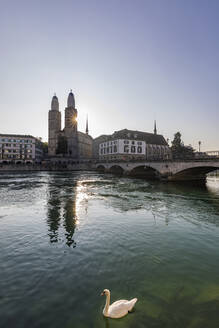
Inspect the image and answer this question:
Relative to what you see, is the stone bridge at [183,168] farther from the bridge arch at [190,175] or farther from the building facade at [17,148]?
the building facade at [17,148]

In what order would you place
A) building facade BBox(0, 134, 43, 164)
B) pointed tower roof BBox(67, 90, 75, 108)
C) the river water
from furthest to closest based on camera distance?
1. pointed tower roof BBox(67, 90, 75, 108)
2. building facade BBox(0, 134, 43, 164)
3. the river water

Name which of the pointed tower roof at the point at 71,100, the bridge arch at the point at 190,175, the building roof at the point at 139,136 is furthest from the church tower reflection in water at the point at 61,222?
the pointed tower roof at the point at 71,100

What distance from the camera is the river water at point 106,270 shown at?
13.6 ft

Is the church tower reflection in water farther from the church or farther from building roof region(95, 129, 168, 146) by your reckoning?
the church

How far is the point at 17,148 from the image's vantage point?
290 ft

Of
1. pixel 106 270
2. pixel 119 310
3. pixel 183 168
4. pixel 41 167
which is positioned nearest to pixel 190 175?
pixel 183 168

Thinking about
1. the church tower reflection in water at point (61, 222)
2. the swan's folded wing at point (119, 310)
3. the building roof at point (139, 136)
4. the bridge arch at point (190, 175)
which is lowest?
the church tower reflection in water at point (61, 222)

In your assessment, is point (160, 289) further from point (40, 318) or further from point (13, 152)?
point (13, 152)

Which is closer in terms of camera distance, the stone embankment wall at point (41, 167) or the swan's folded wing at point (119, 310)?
the swan's folded wing at point (119, 310)

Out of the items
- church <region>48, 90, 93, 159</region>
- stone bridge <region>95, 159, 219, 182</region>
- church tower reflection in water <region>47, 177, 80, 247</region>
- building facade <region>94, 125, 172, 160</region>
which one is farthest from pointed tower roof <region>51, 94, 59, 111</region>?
church tower reflection in water <region>47, 177, 80, 247</region>

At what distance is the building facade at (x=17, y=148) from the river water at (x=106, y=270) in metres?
86.6

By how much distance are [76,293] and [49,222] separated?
22.4 feet

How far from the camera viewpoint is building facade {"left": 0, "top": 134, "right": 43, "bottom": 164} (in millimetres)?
86000

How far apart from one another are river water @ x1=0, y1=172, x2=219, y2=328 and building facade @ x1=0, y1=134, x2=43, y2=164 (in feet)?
284
